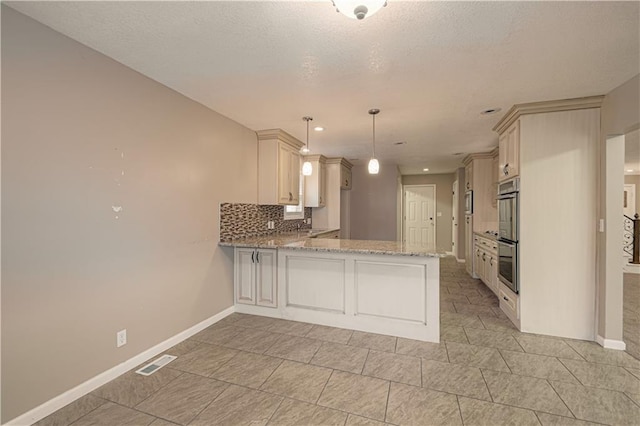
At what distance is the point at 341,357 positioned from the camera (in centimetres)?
250

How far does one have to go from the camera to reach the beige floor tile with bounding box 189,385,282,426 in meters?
1.74

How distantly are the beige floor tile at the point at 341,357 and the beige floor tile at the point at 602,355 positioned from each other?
1978mm

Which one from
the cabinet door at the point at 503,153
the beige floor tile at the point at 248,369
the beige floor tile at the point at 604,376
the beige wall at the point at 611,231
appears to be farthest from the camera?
the cabinet door at the point at 503,153

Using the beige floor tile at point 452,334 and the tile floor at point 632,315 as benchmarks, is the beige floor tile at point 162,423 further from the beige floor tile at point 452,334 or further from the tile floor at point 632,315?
the tile floor at point 632,315

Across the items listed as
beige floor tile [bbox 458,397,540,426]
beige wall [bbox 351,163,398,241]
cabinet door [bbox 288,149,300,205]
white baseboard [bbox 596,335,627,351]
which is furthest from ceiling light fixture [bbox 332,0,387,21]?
beige wall [bbox 351,163,398,241]

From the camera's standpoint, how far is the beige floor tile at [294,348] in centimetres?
252

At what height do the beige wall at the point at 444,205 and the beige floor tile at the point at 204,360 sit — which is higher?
the beige wall at the point at 444,205

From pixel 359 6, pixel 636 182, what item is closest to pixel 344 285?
pixel 359 6

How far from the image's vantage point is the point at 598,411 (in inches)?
71.3

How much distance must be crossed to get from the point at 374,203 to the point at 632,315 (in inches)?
181

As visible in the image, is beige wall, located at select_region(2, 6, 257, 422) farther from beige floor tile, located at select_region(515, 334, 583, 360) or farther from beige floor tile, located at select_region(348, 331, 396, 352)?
beige floor tile, located at select_region(515, 334, 583, 360)

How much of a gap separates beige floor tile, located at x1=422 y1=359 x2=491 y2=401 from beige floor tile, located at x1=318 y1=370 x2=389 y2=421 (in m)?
0.36

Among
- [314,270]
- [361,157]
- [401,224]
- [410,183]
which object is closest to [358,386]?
[314,270]

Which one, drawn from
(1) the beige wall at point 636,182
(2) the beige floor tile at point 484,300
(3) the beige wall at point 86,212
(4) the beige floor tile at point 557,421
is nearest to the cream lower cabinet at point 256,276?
(3) the beige wall at point 86,212
